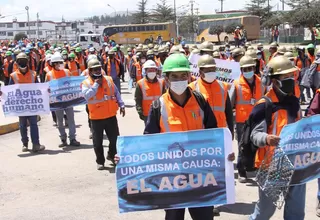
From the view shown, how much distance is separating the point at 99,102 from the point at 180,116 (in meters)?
3.88

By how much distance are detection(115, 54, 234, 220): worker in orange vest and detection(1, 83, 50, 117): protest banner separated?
220 inches

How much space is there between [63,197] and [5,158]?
9.76 feet

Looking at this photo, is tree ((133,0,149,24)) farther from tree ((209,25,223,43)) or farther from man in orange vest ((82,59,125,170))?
man in orange vest ((82,59,125,170))

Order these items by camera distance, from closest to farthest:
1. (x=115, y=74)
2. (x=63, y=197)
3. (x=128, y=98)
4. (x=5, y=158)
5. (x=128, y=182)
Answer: (x=128, y=182) < (x=63, y=197) < (x=5, y=158) < (x=115, y=74) < (x=128, y=98)

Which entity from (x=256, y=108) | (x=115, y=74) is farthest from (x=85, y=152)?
(x=256, y=108)

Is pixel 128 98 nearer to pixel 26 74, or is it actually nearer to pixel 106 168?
pixel 26 74

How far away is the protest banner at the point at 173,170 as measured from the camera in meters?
3.81

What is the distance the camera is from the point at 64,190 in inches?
269

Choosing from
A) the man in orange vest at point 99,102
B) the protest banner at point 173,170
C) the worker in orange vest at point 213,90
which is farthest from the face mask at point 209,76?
the man in orange vest at point 99,102

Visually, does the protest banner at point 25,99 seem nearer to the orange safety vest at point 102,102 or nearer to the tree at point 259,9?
the orange safety vest at point 102,102

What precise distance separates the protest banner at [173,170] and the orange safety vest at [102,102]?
384 cm

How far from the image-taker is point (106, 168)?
7.87 metres

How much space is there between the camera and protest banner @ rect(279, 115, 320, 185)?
12.8ft

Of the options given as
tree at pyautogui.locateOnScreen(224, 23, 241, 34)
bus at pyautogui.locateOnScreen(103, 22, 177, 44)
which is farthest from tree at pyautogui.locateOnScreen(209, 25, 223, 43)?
bus at pyautogui.locateOnScreen(103, 22, 177, 44)
